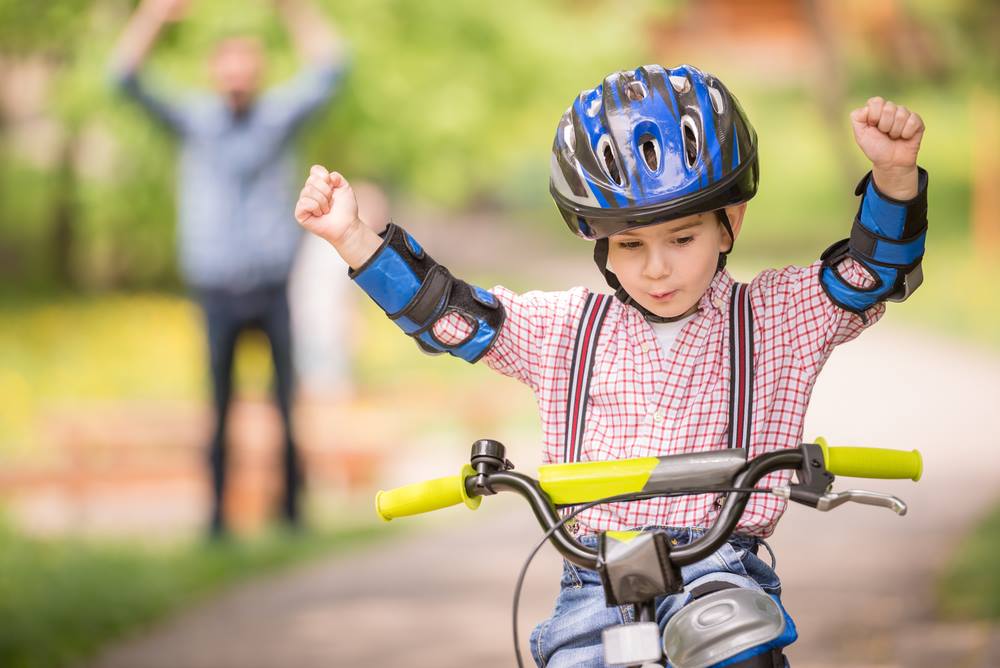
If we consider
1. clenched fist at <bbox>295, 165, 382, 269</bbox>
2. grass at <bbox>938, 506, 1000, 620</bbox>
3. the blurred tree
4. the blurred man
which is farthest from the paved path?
the blurred tree

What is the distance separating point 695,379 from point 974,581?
4.12m

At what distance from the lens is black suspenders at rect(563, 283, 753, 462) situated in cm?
291

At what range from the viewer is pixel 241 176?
25.8 ft

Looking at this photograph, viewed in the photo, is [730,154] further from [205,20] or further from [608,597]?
[205,20]

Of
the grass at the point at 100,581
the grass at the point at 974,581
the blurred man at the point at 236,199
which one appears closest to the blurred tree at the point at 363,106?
the blurred man at the point at 236,199

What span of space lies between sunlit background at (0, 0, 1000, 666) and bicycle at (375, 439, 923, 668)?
3.86m

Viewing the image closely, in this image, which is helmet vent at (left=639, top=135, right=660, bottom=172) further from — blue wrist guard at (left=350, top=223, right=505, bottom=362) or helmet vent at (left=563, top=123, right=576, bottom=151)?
blue wrist guard at (left=350, top=223, right=505, bottom=362)

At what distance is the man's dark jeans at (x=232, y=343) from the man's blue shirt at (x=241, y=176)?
8 cm

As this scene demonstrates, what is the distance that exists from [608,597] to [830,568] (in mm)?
5094

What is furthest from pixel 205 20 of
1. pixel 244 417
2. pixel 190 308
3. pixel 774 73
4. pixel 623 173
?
pixel 774 73

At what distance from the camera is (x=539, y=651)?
2.83 meters

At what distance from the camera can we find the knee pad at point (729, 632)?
2461 millimetres

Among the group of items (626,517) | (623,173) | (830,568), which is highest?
(830,568)

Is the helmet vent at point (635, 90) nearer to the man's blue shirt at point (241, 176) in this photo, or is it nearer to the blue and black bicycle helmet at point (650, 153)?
the blue and black bicycle helmet at point (650, 153)
